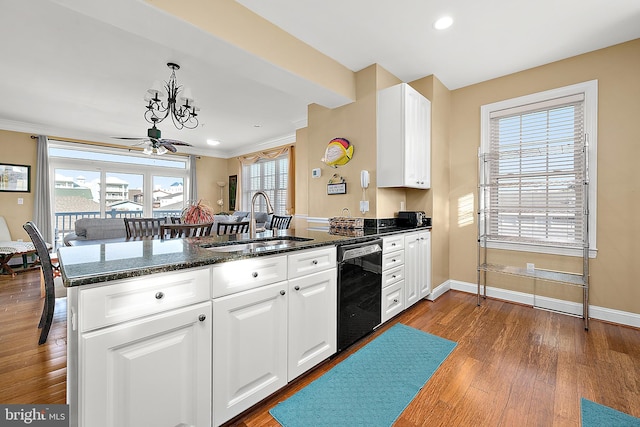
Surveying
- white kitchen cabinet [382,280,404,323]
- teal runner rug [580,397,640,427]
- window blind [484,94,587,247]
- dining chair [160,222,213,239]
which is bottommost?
teal runner rug [580,397,640,427]

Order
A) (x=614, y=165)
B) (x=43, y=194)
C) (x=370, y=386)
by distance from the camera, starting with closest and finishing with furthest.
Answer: (x=370, y=386), (x=614, y=165), (x=43, y=194)

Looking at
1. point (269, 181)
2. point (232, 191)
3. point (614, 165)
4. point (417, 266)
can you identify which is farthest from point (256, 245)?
point (232, 191)

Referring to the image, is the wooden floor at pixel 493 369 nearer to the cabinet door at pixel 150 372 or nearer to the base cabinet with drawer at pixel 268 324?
the base cabinet with drawer at pixel 268 324

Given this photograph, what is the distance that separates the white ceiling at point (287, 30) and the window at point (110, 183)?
1970 millimetres

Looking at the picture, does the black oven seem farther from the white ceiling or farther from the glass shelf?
the white ceiling

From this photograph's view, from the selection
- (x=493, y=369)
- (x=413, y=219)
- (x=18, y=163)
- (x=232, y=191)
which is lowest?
(x=493, y=369)

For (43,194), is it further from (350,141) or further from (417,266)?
(417,266)

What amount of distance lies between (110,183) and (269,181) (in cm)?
373

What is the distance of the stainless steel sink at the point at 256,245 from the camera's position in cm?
177

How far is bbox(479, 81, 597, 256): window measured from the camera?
280 centimetres

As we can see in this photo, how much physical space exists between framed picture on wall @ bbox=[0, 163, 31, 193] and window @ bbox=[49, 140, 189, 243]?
423mm

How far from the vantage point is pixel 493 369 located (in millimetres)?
1930

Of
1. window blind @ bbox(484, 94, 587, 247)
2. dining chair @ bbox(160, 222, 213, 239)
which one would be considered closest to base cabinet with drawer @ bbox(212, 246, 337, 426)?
dining chair @ bbox(160, 222, 213, 239)

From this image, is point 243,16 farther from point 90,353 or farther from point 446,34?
point 90,353
